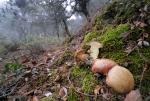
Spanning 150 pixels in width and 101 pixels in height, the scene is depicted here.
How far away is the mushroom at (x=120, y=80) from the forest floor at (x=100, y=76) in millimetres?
79

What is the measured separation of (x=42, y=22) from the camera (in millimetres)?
39188

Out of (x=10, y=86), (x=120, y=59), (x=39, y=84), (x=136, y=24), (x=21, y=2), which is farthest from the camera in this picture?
(x=21, y=2)

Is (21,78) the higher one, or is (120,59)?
(120,59)

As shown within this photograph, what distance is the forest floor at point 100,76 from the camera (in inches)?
83.5

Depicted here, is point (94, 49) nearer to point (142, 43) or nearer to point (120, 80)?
point (142, 43)

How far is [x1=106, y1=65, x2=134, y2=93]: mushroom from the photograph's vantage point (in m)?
1.83

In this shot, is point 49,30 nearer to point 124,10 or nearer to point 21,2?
point 21,2

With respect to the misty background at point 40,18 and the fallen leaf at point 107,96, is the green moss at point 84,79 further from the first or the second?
the misty background at point 40,18

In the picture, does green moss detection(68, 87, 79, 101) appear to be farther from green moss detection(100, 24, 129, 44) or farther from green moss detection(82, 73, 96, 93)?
green moss detection(100, 24, 129, 44)

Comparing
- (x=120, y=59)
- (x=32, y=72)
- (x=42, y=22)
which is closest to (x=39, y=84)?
(x=32, y=72)

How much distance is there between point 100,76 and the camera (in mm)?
2182

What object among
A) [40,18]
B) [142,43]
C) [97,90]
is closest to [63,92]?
[97,90]

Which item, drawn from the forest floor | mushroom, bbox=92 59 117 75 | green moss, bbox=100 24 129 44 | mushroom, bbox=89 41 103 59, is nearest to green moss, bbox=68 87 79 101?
the forest floor

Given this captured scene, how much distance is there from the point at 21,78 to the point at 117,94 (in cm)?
151
